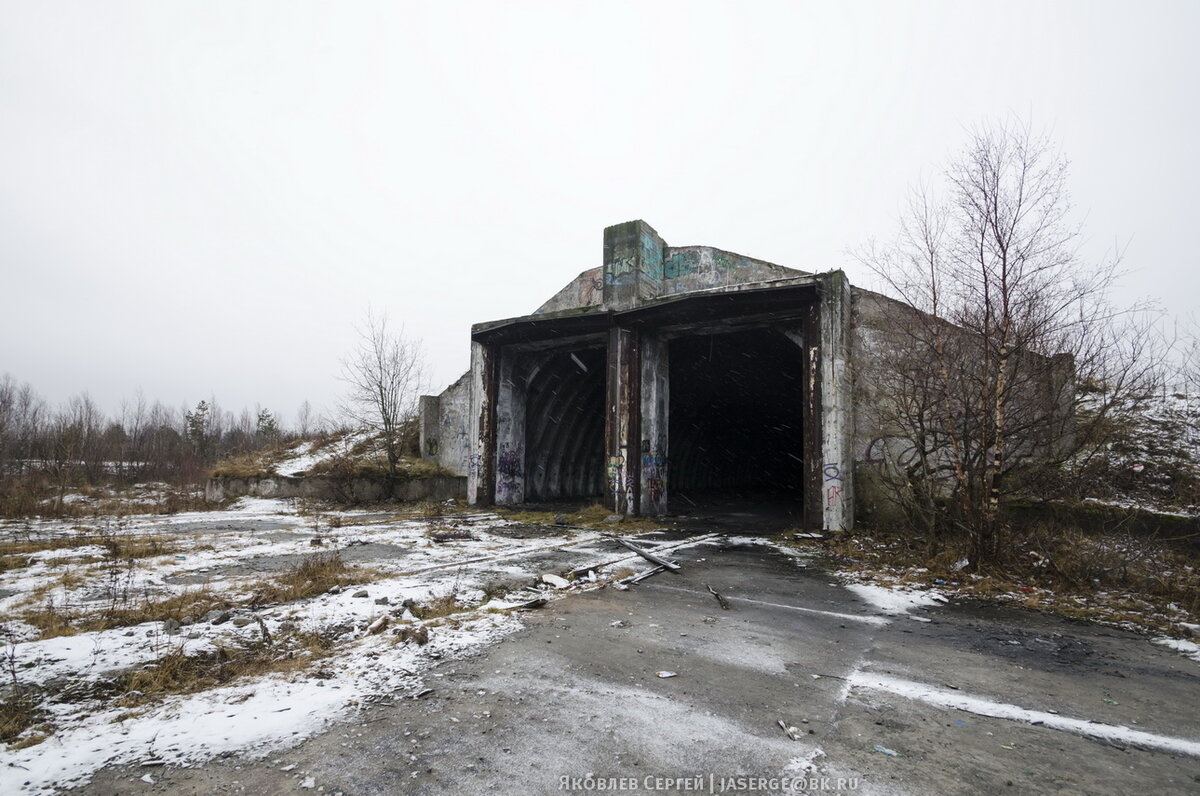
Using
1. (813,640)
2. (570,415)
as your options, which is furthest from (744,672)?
(570,415)

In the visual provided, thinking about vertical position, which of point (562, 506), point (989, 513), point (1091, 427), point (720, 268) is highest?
point (720, 268)

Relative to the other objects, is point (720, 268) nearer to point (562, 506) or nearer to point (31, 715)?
point (562, 506)

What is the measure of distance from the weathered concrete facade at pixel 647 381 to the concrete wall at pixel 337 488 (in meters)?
0.85

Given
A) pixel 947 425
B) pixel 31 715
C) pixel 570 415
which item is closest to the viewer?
pixel 31 715

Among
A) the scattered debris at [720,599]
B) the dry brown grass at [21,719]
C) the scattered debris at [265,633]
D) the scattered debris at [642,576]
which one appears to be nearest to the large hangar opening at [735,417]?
the scattered debris at [642,576]

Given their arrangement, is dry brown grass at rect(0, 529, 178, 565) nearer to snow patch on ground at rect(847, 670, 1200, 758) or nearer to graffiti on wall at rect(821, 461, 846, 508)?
snow patch on ground at rect(847, 670, 1200, 758)

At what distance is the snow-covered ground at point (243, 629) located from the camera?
9.96 ft

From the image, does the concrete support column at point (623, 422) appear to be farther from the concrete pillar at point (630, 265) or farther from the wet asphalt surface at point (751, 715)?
the wet asphalt surface at point (751, 715)

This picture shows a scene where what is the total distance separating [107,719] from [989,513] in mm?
9266

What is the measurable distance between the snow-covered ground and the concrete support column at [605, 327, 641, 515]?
3.27 metres

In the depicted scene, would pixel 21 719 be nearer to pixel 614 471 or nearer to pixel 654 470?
pixel 614 471

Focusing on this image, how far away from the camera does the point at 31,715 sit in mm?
3223

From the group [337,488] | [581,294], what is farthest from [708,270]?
[337,488]

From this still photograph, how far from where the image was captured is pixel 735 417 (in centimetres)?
2341
